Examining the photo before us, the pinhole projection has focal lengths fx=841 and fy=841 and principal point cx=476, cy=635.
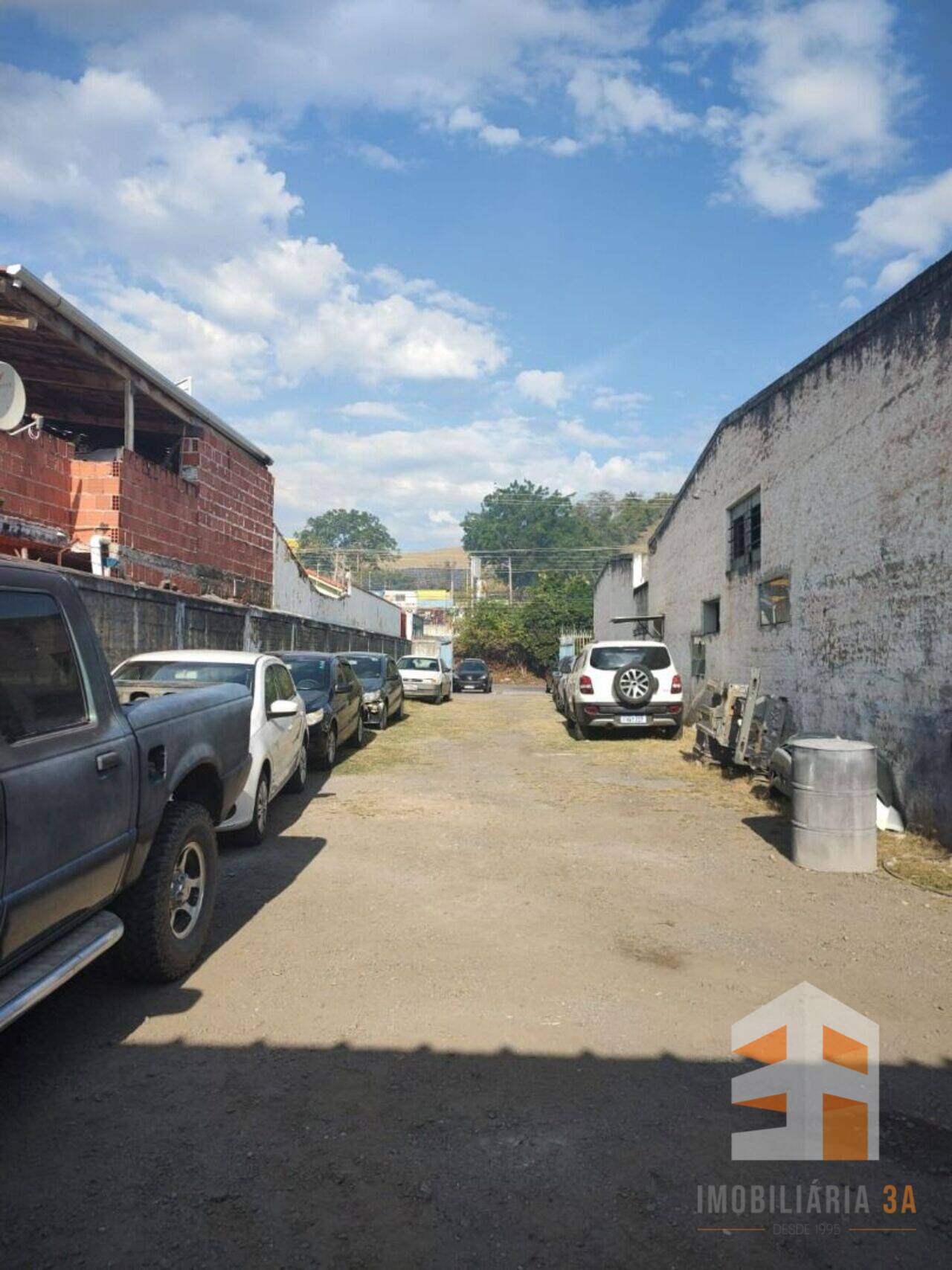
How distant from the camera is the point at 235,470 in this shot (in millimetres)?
17875

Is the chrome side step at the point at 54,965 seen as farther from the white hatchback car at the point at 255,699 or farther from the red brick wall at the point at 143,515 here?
the red brick wall at the point at 143,515

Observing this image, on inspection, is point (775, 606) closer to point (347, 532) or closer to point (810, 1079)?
point (810, 1079)

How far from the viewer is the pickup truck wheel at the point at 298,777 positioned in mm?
9086

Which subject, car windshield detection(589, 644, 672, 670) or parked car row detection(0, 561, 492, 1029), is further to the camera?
car windshield detection(589, 644, 672, 670)

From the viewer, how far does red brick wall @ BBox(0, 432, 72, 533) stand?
36.5 feet

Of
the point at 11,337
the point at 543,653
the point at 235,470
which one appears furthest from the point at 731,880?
the point at 543,653

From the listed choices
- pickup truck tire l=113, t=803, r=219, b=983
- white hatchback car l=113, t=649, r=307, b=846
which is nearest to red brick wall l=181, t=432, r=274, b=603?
white hatchback car l=113, t=649, r=307, b=846

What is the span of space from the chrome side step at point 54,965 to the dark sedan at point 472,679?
30.5 meters

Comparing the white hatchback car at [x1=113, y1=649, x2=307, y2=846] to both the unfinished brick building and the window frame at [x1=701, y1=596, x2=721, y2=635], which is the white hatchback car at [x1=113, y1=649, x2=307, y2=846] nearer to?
the unfinished brick building

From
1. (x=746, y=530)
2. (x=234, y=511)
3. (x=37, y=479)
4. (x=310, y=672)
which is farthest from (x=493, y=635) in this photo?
(x=37, y=479)

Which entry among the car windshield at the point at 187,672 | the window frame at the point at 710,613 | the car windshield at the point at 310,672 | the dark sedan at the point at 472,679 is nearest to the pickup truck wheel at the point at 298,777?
the car windshield at the point at 187,672

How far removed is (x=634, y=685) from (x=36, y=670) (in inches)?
471

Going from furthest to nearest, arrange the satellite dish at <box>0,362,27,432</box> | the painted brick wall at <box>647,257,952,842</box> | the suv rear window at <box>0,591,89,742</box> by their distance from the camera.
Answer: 1. the satellite dish at <box>0,362,27,432</box>
2. the painted brick wall at <box>647,257,952,842</box>
3. the suv rear window at <box>0,591,89,742</box>

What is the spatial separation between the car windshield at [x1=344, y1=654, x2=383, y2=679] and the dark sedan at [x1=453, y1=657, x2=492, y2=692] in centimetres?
1665
